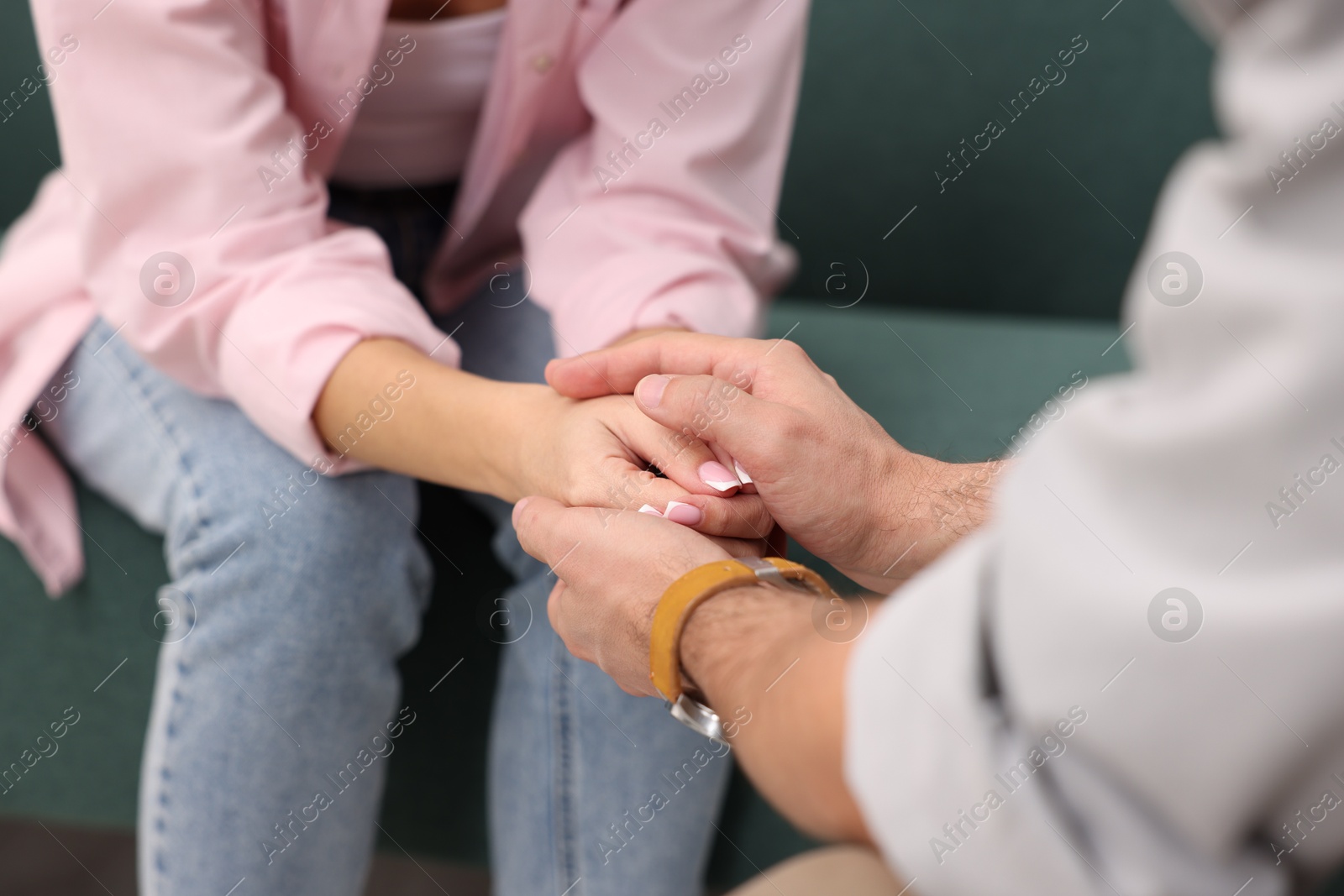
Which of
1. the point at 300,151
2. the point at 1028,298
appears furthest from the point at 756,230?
the point at 1028,298

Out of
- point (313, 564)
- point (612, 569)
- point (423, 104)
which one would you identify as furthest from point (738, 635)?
point (423, 104)

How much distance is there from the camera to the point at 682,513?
0.62 metres

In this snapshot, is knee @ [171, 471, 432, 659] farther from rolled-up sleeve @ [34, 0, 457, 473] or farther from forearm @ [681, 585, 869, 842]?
forearm @ [681, 585, 869, 842]

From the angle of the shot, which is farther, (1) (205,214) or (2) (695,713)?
(1) (205,214)

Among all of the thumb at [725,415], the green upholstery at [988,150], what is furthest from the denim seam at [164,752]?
the green upholstery at [988,150]

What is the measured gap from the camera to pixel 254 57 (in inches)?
28.4

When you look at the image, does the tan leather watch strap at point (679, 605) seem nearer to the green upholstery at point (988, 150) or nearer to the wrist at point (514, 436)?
the wrist at point (514, 436)

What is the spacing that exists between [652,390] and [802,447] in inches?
4.1

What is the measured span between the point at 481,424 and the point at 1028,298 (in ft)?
2.92

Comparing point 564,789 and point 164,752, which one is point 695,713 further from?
point 164,752

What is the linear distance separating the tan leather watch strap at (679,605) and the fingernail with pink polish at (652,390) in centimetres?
14

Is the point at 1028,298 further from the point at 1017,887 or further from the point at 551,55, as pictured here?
the point at 1017,887

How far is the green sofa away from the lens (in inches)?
33.0

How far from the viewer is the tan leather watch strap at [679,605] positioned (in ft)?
1.63
